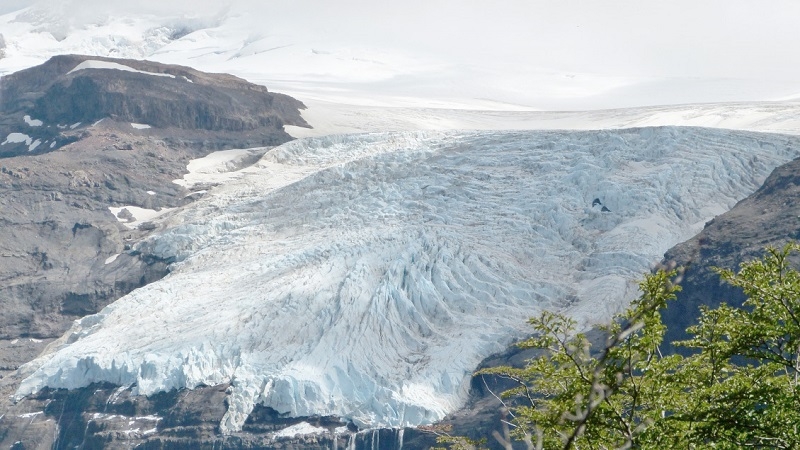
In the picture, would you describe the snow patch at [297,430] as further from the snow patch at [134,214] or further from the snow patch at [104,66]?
the snow patch at [104,66]

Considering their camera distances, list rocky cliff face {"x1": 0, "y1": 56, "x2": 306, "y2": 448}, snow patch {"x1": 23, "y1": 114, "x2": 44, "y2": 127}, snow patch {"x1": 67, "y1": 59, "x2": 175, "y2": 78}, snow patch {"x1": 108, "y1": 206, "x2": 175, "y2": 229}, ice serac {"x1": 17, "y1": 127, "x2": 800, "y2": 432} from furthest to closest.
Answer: snow patch {"x1": 67, "y1": 59, "x2": 175, "y2": 78} → snow patch {"x1": 23, "y1": 114, "x2": 44, "y2": 127} → snow patch {"x1": 108, "y1": 206, "x2": 175, "y2": 229} → rocky cliff face {"x1": 0, "y1": 56, "x2": 306, "y2": 448} → ice serac {"x1": 17, "y1": 127, "x2": 800, "y2": 432}

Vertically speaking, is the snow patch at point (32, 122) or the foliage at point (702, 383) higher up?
the foliage at point (702, 383)

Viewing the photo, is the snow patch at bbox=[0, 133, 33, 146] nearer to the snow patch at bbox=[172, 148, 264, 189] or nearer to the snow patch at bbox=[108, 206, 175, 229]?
the snow patch at bbox=[172, 148, 264, 189]

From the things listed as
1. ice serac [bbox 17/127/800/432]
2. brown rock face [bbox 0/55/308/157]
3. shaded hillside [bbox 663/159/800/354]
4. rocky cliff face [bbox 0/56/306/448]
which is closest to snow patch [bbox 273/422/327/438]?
ice serac [bbox 17/127/800/432]

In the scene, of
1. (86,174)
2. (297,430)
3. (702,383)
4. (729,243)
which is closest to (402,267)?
(297,430)

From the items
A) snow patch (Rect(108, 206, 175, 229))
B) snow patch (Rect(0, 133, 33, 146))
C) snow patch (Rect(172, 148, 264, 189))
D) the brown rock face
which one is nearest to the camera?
snow patch (Rect(108, 206, 175, 229))

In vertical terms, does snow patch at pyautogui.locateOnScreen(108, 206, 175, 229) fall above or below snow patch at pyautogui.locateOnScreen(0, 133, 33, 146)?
below

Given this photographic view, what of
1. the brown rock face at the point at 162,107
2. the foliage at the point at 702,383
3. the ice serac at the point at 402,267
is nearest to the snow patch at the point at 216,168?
the brown rock face at the point at 162,107

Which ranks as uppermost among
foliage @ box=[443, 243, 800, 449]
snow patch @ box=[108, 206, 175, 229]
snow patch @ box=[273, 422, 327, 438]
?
foliage @ box=[443, 243, 800, 449]
